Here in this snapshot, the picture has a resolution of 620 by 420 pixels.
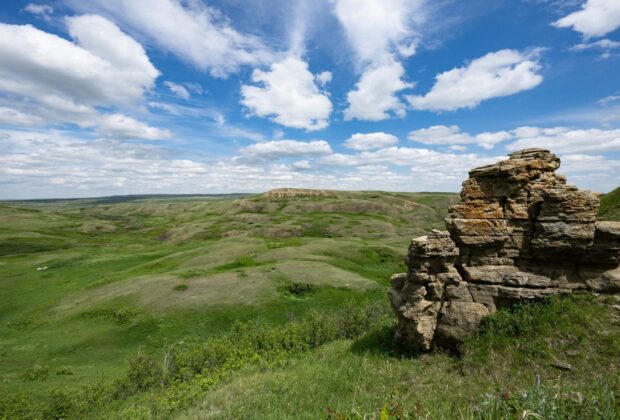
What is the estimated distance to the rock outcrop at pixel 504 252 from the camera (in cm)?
1748

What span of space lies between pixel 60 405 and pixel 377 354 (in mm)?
31131

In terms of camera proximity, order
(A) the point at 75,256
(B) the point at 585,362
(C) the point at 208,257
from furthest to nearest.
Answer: (A) the point at 75,256, (C) the point at 208,257, (B) the point at 585,362

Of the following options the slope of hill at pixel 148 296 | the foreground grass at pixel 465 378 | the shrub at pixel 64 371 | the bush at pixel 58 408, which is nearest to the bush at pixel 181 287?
the slope of hill at pixel 148 296

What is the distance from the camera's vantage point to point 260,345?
38219 millimetres

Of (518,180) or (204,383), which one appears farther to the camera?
(204,383)

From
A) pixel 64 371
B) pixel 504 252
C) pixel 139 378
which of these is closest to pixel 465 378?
pixel 504 252

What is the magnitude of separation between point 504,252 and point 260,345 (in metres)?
29.2

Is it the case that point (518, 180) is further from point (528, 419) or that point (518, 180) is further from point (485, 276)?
point (528, 419)

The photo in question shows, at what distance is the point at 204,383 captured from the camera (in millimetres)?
23688

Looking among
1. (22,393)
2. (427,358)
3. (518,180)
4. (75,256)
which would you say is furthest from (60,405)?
(75,256)

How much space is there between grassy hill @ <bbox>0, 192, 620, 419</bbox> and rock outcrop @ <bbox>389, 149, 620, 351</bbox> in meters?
1.38

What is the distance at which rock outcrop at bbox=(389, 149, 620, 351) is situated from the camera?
17484 millimetres

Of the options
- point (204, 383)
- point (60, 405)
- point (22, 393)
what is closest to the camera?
point (204, 383)

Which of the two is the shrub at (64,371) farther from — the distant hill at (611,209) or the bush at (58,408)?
the distant hill at (611,209)
